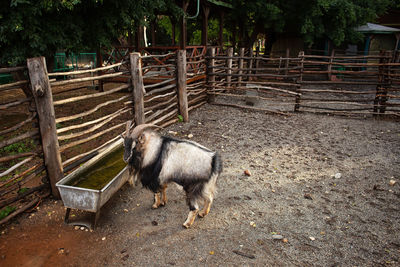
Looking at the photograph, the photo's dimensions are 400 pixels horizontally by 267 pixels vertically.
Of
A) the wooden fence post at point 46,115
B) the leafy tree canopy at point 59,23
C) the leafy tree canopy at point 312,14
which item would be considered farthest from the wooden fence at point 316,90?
the wooden fence post at point 46,115

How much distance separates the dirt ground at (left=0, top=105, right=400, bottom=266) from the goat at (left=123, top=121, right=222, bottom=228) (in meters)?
0.48

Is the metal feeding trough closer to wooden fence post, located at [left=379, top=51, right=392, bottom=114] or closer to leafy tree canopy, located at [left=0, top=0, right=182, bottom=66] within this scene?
leafy tree canopy, located at [left=0, top=0, right=182, bottom=66]

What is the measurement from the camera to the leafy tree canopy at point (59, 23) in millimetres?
4941

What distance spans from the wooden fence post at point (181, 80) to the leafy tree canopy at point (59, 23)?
134cm

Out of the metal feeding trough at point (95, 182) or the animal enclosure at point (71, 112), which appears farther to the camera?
the animal enclosure at point (71, 112)

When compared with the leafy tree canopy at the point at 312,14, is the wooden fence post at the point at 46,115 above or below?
below

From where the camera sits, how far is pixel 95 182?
3.62 metres

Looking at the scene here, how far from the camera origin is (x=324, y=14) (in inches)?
564

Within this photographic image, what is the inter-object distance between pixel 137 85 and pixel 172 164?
256 cm

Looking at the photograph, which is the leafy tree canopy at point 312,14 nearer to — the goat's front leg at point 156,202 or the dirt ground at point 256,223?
the dirt ground at point 256,223

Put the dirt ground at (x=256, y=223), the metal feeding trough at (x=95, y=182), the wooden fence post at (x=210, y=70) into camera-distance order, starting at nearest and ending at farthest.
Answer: the dirt ground at (x=256, y=223), the metal feeding trough at (x=95, y=182), the wooden fence post at (x=210, y=70)

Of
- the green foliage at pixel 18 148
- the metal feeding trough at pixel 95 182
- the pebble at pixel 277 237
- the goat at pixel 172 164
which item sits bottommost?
the pebble at pixel 277 237

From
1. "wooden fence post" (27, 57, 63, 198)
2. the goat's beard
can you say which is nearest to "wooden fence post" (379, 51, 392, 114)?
the goat's beard

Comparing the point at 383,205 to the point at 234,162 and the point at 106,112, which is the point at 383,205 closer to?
the point at 234,162
